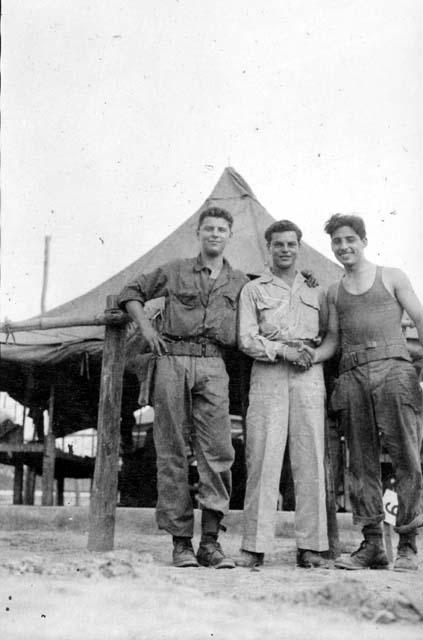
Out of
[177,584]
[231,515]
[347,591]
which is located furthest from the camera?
[231,515]

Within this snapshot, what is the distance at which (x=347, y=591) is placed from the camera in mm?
1991

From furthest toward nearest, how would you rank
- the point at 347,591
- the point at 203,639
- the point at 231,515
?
the point at 231,515 < the point at 347,591 < the point at 203,639

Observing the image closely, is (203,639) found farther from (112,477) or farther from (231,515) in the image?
(231,515)

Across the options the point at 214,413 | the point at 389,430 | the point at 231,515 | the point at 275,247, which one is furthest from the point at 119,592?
the point at 231,515

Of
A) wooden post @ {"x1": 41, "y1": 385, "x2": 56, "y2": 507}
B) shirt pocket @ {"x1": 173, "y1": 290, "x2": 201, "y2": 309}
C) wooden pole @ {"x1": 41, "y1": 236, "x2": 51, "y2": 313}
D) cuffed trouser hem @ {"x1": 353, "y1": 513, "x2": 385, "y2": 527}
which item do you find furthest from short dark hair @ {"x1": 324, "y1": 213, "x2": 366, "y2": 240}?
wooden pole @ {"x1": 41, "y1": 236, "x2": 51, "y2": 313}

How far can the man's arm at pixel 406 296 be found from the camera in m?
3.26

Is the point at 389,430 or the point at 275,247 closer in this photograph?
the point at 389,430

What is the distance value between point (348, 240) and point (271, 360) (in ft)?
2.35

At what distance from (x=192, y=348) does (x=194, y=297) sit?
0.80ft

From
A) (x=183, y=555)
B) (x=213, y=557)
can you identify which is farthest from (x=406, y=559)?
(x=183, y=555)

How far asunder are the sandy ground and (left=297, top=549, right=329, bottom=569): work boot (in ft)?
0.38

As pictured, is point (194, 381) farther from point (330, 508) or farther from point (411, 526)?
point (411, 526)

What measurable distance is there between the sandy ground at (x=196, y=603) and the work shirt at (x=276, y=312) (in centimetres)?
103

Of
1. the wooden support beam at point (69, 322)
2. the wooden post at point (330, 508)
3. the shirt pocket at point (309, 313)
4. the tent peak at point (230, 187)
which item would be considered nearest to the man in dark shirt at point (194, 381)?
the wooden support beam at point (69, 322)
